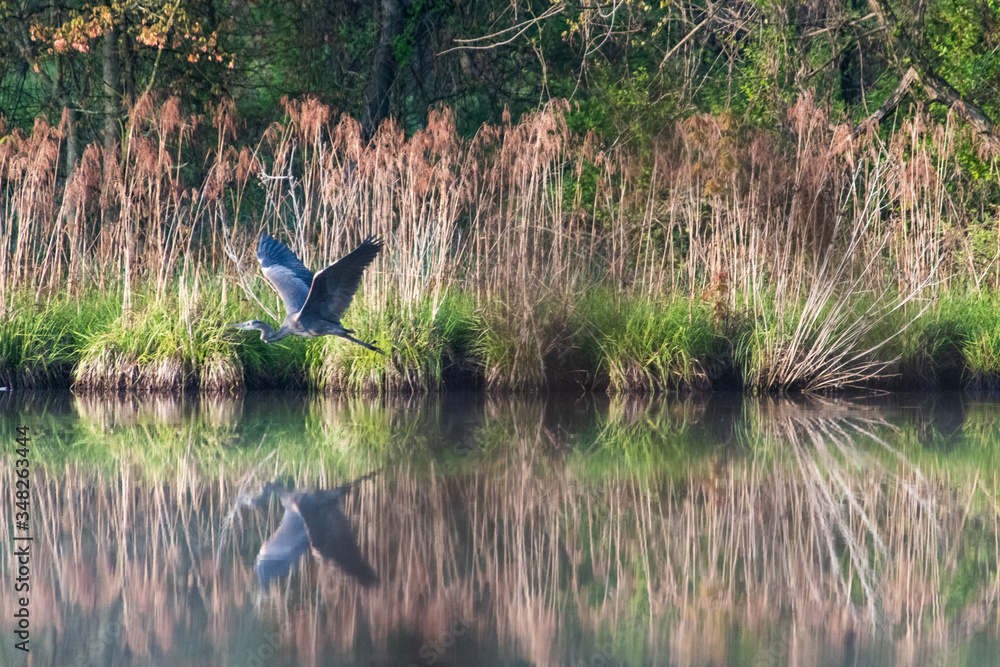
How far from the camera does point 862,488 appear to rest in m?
4.58

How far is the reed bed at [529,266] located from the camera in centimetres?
730

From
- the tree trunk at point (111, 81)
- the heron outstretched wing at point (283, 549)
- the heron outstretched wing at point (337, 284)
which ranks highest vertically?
the tree trunk at point (111, 81)

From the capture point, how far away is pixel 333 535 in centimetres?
384

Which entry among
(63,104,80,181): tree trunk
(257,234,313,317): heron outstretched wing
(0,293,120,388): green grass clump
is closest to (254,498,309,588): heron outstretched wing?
(257,234,313,317): heron outstretched wing

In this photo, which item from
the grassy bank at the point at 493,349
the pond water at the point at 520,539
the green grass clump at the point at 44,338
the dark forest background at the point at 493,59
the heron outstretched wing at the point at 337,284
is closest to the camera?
the pond water at the point at 520,539

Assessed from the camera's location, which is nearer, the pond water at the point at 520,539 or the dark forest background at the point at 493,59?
the pond water at the point at 520,539

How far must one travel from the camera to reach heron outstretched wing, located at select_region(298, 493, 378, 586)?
3439mm

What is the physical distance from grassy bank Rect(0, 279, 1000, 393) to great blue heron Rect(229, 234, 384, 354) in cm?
110

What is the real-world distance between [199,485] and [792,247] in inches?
180

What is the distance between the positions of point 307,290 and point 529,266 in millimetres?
1841

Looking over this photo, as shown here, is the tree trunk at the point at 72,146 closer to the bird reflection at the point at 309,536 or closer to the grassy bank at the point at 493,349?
the grassy bank at the point at 493,349

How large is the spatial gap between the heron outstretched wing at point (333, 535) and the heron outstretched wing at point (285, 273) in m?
2.08

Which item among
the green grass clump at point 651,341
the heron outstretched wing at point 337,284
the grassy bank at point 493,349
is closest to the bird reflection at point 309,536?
the heron outstretched wing at point 337,284

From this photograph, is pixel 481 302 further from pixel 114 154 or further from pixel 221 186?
pixel 114 154
